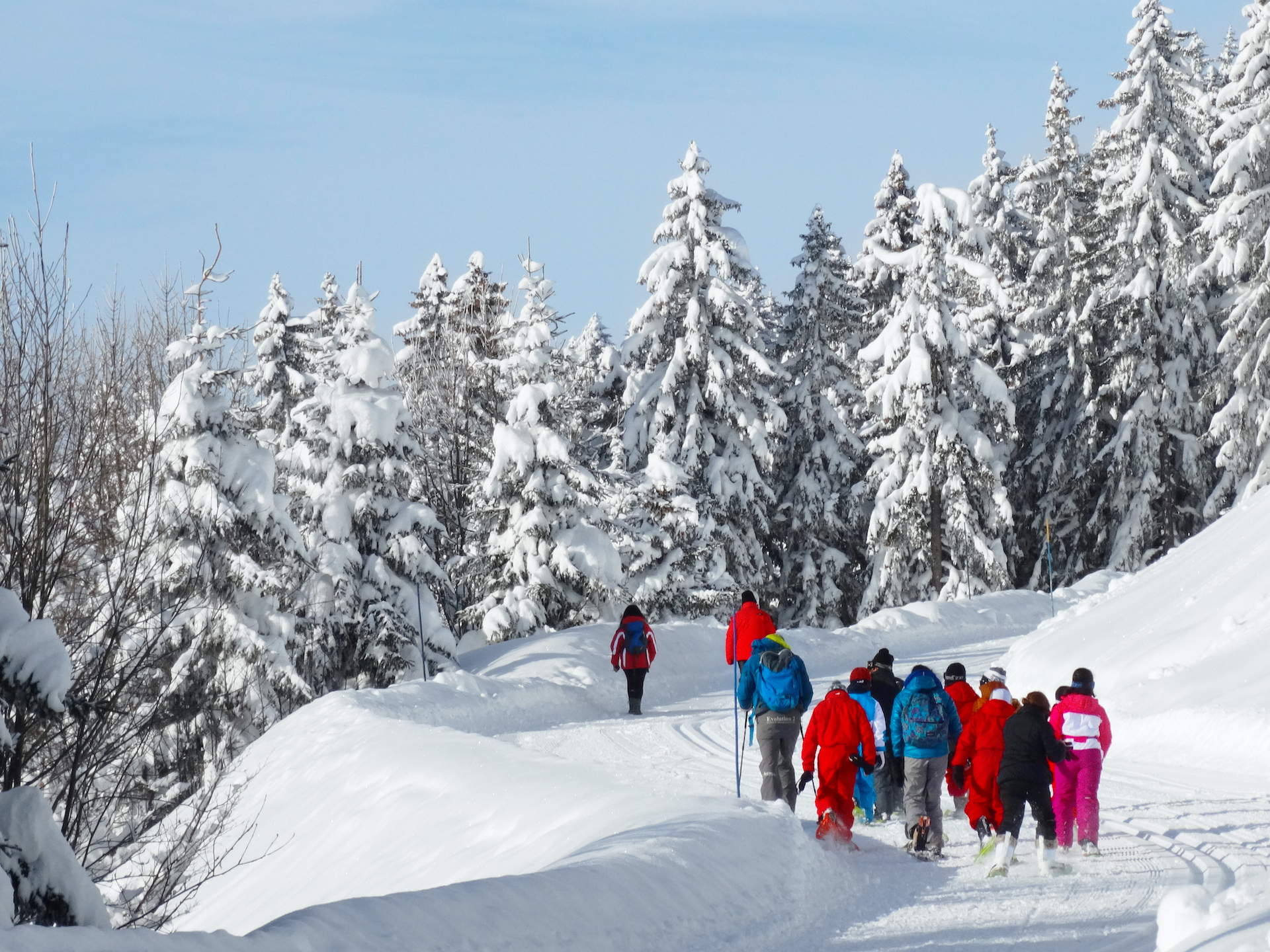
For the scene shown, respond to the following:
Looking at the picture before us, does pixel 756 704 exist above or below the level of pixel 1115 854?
above

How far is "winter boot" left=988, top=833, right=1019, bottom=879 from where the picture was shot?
9430 mm

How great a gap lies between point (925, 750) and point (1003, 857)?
3.97 ft

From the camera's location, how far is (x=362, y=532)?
25734 mm

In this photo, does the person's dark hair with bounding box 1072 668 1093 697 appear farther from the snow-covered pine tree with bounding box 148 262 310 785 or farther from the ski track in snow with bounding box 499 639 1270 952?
the snow-covered pine tree with bounding box 148 262 310 785

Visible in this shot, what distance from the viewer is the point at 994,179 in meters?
42.9

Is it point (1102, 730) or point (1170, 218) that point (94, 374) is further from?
point (1170, 218)

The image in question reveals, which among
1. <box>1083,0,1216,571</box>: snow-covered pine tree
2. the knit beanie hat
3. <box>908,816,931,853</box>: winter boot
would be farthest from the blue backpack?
<box>1083,0,1216,571</box>: snow-covered pine tree

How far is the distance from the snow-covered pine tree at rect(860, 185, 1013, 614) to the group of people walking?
2167 cm

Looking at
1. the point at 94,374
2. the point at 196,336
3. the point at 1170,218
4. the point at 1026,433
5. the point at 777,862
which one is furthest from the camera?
the point at 1026,433

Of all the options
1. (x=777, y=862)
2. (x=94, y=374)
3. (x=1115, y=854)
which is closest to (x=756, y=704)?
(x=777, y=862)

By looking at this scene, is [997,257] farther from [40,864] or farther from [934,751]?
[40,864]

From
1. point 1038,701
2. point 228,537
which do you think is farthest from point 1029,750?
point 228,537

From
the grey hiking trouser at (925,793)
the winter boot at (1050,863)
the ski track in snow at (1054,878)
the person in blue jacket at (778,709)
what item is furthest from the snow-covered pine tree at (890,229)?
the winter boot at (1050,863)

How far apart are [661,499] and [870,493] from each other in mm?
10594
